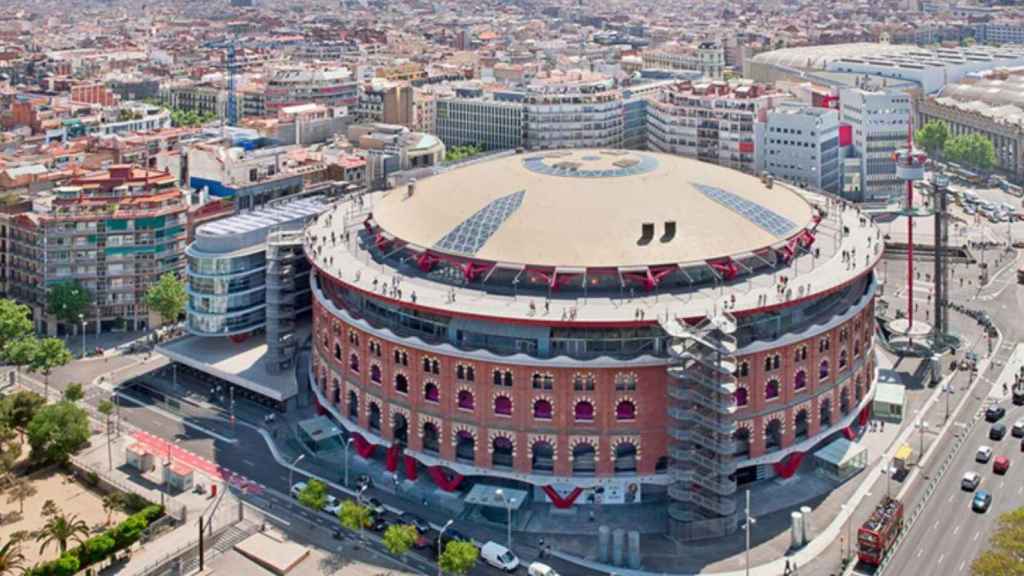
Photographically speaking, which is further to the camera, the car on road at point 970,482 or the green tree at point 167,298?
the green tree at point 167,298

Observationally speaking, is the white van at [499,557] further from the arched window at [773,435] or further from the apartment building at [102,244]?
the apartment building at [102,244]

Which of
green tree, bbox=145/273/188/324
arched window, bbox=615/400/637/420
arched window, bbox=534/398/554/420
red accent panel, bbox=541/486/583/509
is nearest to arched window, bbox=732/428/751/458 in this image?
arched window, bbox=615/400/637/420

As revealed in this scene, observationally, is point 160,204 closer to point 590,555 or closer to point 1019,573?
point 590,555

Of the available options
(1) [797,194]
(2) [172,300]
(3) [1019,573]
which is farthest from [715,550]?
(2) [172,300]

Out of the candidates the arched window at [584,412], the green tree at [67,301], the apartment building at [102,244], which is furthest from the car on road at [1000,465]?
the green tree at [67,301]

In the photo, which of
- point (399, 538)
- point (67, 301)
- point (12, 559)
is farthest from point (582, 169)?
point (67, 301)
